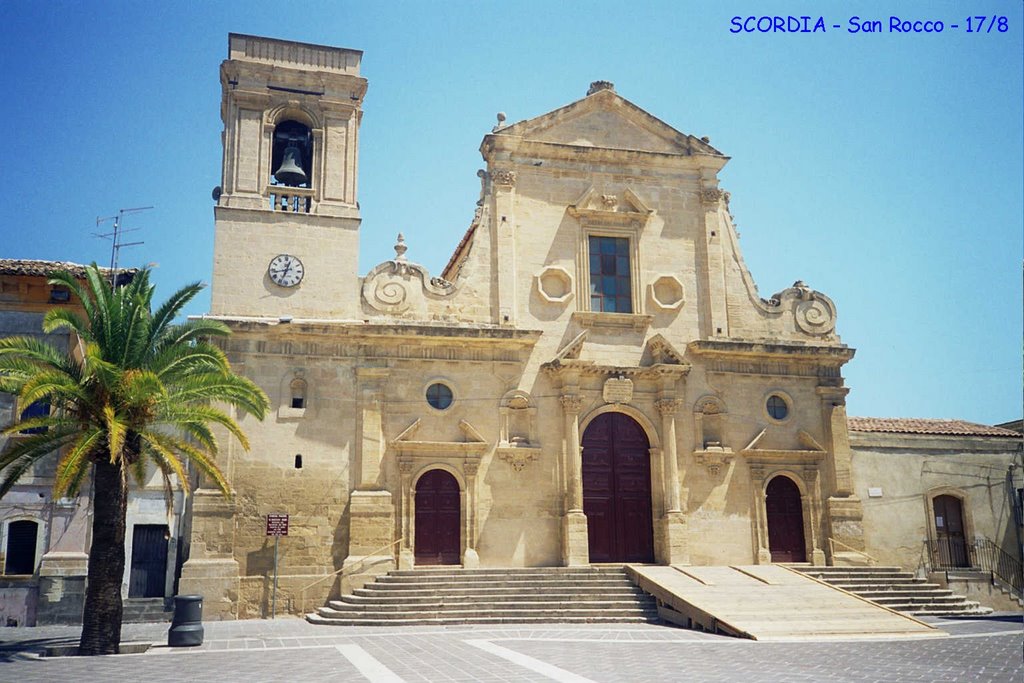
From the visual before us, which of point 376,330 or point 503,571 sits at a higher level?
point 376,330

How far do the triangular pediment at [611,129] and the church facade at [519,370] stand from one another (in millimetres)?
62

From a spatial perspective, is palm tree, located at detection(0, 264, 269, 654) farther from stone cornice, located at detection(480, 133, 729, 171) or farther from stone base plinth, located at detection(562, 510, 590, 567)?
stone cornice, located at detection(480, 133, 729, 171)

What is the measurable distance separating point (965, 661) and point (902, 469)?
12.8m

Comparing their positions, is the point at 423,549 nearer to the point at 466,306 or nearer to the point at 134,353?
the point at 466,306

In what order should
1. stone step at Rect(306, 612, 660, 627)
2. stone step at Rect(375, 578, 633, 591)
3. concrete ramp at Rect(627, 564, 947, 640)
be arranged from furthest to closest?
1. stone step at Rect(375, 578, 633, 591)
2. stone step at Rect(306, 612, 660, 627)
3. concrete ramp at Rect(627, 564, 947, 640)

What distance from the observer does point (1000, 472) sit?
1036 inches

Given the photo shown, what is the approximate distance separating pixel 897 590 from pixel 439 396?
38.0 feet

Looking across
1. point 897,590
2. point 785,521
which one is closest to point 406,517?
point 785,521

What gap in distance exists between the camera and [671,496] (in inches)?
934

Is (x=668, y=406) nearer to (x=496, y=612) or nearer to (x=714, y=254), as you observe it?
(x=714, y=254)

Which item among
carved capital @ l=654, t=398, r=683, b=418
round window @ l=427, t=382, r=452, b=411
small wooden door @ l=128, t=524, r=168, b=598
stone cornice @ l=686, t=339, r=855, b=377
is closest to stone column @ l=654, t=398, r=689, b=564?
carved capital @ l=654, t=398, r=683, b=418

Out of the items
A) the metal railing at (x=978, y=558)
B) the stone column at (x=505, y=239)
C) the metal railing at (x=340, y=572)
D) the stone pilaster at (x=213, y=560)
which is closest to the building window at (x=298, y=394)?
the stone pilaster at (x=213, y=560)

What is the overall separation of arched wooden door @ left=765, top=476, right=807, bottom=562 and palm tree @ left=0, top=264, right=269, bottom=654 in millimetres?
13901

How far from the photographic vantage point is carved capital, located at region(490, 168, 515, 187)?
24781mm
